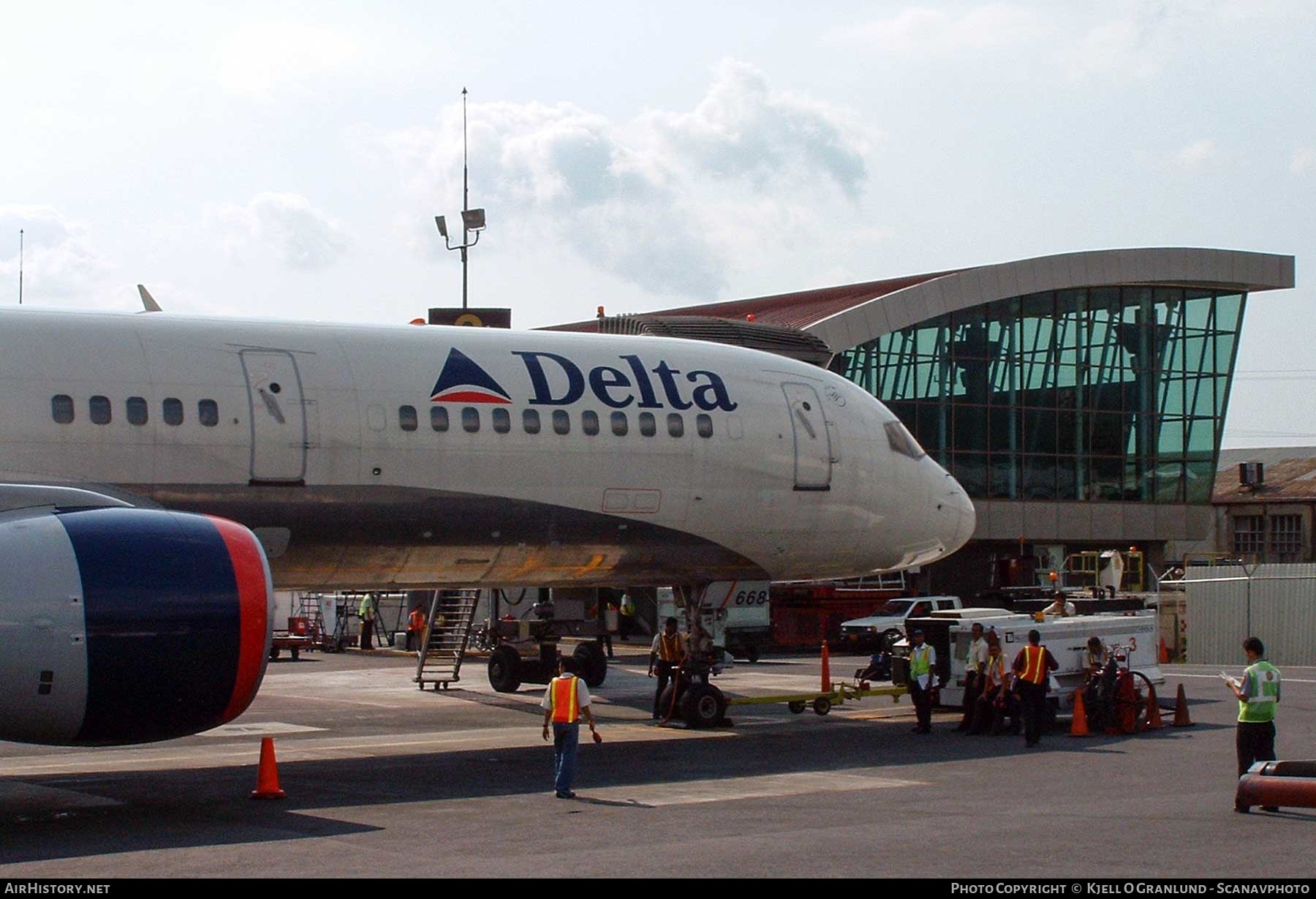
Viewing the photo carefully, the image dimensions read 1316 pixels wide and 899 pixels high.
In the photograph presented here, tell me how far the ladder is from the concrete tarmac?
5.05 meters

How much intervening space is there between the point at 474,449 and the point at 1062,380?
139 ft

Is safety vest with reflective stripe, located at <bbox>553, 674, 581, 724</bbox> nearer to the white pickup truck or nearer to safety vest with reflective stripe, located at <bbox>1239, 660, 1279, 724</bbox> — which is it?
safety vest with reflective stripe, located at <bbox>1239, 660, 1279, 724</bbox>

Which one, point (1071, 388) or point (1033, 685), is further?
point (1071, 388)

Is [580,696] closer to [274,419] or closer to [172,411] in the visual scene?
[274,419]

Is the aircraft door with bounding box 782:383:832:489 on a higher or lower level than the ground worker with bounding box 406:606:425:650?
higher

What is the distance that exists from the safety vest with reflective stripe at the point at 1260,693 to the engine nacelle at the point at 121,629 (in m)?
9.46

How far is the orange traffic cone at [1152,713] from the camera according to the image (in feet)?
76.7

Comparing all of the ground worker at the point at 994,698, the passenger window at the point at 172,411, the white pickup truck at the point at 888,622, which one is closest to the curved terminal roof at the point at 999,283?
the white pickup truck at the point at 888,622

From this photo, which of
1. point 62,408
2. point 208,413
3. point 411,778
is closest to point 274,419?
point 208,413

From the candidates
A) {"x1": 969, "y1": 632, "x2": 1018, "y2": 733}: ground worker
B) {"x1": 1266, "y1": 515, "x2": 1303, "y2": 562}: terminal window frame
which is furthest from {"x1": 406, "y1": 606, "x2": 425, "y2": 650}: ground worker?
{"x1": 1266, "y1": 515, "x2": 1303, "y2": 562}: terminal window frame

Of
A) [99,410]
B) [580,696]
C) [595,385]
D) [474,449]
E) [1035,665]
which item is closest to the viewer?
[580,696]

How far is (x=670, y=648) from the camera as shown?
944 inches

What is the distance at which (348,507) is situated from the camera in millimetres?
19297

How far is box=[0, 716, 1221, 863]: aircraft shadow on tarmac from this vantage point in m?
14.0
